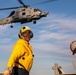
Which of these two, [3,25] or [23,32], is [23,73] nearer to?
[23,32]

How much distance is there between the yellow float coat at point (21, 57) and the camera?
16.5 ft

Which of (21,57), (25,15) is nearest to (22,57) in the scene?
(21,57)

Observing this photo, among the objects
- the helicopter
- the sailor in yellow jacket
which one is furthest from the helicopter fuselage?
the sailor in yellow jacket

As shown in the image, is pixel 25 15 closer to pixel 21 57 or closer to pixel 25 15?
pixel 25 15

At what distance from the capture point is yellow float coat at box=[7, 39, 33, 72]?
5.04m

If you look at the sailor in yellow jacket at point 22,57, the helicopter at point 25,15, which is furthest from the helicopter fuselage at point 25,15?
the sailor in yellow jacket at point 22,57

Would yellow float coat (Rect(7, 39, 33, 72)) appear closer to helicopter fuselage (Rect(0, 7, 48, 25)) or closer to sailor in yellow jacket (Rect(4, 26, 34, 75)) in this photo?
sailor in yellow jacket (Rect(4, 26, 34, 75))

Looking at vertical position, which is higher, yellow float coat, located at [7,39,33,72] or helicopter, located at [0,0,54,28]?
helicopter, located at [0,0,54,28]

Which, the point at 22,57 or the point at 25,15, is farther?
the point at 25,15

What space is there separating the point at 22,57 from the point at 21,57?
18mm

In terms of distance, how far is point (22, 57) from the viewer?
5.14 meters

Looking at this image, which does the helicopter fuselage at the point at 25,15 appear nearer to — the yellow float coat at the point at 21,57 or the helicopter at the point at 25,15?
the helicopter at the point at 25,15

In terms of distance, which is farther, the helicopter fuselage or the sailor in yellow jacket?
the helicopter fuselage

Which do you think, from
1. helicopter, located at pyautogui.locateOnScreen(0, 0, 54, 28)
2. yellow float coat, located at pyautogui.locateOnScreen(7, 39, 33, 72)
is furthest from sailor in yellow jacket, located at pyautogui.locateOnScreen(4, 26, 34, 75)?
helicopter, located at pyautogui.locateOnScreen(0, 0, 54, 28)
